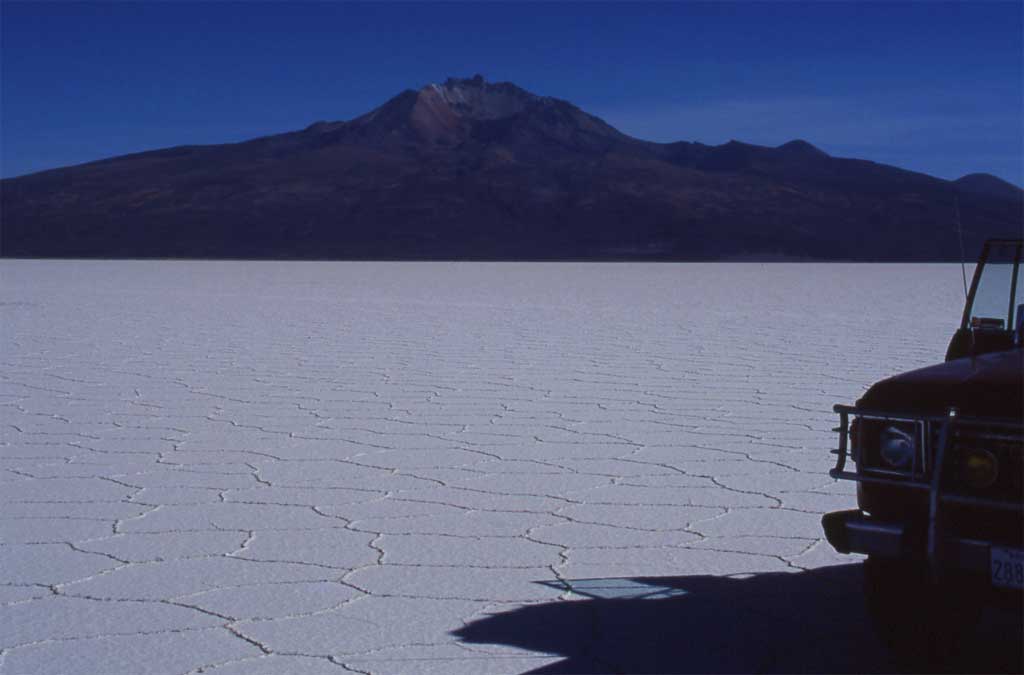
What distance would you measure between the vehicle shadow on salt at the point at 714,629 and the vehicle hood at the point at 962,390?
62 cm

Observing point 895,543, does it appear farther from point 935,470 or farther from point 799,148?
point 799,148

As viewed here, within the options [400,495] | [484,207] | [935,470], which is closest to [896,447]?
[935,470]

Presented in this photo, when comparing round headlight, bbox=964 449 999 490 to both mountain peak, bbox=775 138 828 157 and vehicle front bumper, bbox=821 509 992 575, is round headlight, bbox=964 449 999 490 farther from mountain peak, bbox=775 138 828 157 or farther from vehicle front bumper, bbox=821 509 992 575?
mountain peak, bbox=775 138 828 157

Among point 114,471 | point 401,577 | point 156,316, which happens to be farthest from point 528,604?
point 156,316

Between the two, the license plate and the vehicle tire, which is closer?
the license plate

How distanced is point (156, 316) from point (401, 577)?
13868 mm

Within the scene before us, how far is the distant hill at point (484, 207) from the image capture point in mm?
82688

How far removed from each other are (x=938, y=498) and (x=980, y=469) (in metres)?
0.13

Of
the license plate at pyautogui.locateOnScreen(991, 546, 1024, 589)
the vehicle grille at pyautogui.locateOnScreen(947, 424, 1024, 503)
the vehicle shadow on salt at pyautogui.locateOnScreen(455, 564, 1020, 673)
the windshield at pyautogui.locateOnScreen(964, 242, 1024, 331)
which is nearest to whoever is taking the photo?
the license plate at pyautogui.locateOnScreen(991, 546, 1024, 589)

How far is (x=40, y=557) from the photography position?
4.45 m

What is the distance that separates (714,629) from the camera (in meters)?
3.62

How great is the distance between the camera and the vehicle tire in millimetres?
3148

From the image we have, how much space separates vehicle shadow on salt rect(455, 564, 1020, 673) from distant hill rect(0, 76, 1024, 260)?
68.4 m

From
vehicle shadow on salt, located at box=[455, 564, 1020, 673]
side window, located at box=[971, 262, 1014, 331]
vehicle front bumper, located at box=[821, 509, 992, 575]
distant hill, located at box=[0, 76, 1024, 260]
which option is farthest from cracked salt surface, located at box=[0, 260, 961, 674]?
distant hill, located at box=[0, 76, 1024, 260]
